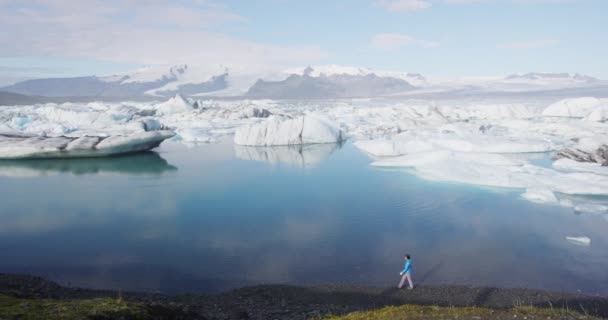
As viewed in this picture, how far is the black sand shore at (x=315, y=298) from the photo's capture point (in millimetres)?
5004

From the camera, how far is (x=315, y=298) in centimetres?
553

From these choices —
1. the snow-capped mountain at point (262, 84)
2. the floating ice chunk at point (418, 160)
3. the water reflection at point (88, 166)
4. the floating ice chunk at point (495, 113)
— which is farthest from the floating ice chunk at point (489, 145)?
the snow-capped mountain at point (262, 84)

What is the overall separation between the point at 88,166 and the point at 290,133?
363 inches

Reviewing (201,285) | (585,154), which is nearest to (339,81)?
(585,154)

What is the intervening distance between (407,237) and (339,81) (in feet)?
474

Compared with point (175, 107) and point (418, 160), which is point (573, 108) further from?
point (175, 107)

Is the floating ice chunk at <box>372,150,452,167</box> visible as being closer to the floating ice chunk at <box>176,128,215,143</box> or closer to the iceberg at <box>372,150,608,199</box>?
the iceberg at <box>372,150,608,199</box>

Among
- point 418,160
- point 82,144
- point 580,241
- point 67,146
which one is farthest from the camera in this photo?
point 82,144

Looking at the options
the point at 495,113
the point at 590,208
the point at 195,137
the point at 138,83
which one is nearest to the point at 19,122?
the point at 195,137

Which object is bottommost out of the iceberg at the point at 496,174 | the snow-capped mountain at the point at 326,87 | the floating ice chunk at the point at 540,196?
the floating ice chunk at the point at 540,196

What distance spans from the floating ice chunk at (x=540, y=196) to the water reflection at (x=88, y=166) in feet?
35.6

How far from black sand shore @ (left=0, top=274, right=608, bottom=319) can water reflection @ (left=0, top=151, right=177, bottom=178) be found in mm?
9432

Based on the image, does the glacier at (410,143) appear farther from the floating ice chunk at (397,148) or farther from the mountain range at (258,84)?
the mountain range at (258,84)

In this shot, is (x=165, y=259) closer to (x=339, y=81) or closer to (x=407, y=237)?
(x=407, y=237)
